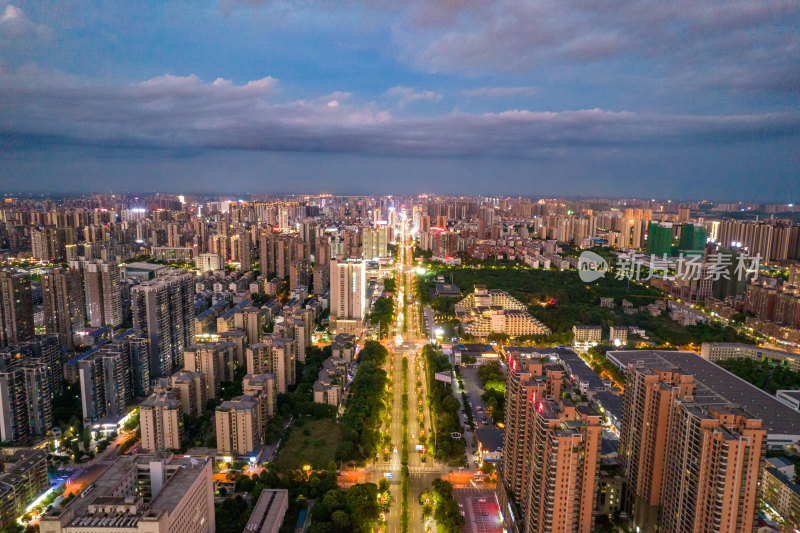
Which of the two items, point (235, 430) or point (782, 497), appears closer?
point (782, 497)

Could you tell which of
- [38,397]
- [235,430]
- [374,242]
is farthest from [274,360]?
[374,242]

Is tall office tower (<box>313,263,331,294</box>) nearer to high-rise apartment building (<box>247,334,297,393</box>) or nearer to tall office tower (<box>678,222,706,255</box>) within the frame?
high-rise apartment building (<box>247,334,297,393</box>)

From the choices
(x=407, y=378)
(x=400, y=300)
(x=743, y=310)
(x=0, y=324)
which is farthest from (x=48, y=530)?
(x=743, y=310)

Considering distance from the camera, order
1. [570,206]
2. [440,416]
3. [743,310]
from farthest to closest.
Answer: [570,206]
[743,310]
[440,416]

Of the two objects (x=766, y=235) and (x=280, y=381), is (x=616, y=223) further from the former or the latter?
(x=280, y=381)

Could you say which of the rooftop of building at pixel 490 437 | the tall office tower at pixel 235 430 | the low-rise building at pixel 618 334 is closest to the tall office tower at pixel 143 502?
the tall office tower at pixel 235 430

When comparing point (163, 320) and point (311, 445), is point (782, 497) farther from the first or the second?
point (163, 320)

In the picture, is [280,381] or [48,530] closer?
[48,530]
